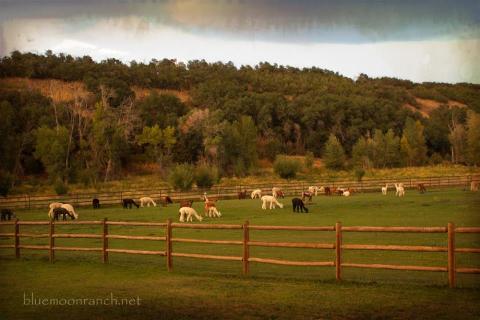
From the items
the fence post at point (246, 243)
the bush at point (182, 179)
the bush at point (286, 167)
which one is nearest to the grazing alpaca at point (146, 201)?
the bush at point (182, 179)

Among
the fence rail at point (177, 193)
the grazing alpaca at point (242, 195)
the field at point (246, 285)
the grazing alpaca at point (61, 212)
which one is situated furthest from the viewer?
the grazing alpaca at point (242, 195)

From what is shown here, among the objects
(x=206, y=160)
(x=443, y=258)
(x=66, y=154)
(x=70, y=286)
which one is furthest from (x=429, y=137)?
(x=70, y=286)

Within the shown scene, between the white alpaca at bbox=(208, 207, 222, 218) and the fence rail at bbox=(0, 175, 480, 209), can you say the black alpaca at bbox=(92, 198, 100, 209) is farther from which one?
the white alpaca at bbox=(208, 207, 222, 218)

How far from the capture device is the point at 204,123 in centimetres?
7506

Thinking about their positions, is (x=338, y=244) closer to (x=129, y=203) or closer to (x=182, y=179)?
(x=129, y=203)

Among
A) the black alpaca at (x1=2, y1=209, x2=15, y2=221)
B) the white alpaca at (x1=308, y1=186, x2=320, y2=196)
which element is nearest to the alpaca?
the black alpaca at (x1=2, y1=209, x2=15, y2=221)

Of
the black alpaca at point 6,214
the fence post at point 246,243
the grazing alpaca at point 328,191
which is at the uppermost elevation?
the fence post at point 246,243

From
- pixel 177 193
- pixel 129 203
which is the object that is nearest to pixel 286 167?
pixel 177 193

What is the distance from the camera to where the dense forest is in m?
60.0

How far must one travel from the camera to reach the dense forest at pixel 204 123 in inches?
2361

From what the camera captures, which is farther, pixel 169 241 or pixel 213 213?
→ pixel 213 213

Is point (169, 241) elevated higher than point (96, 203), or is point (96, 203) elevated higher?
point (169, 241)

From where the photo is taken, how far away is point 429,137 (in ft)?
285

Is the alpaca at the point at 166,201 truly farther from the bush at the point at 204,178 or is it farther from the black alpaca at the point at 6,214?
the black alpaca at the point at 6,214
